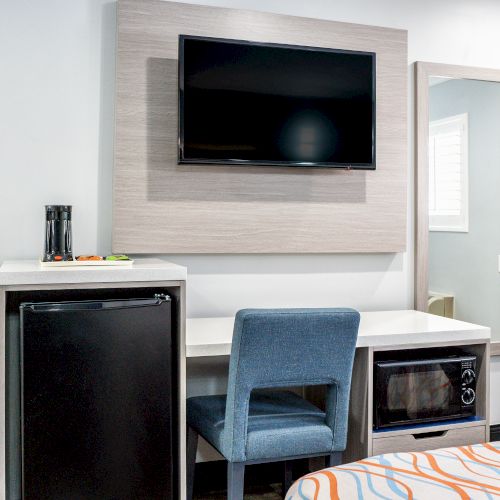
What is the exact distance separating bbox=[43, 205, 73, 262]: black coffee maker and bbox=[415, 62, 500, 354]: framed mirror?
1.62 metres

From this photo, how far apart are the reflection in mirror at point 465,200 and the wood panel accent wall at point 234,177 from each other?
8.1 inches

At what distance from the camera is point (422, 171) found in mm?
3014

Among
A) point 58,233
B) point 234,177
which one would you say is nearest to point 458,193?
point 234,177

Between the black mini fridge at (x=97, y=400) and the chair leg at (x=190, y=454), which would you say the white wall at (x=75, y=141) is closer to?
the chair leg at (x=190, y=454)

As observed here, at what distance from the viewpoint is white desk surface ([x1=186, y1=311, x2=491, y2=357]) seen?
87.4 inches

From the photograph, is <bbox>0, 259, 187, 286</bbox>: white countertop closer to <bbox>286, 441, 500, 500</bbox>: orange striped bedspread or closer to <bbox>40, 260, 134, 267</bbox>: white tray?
<bbox>40, 260, 134, 267</bbox>: white tray

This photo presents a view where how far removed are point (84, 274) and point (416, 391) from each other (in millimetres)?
1345

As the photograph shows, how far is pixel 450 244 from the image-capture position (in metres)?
3.09

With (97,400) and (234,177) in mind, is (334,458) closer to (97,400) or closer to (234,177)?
(97,400)

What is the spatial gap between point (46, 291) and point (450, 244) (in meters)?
1.92

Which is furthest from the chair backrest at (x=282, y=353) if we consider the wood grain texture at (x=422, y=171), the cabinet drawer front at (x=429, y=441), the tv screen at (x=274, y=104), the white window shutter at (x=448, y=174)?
the white window shutter at (x=448, y=174)

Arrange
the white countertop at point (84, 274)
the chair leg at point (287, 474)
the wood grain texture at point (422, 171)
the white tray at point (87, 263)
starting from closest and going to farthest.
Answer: the white countertop at point (84, 274), the white tray at point (87, 263), the chair leg at point (287, 474), the wood grain texture at point (422, 171)

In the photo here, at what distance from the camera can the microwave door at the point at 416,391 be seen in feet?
7.92

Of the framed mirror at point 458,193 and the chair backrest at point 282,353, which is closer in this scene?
the chair backrest at point 282,353
